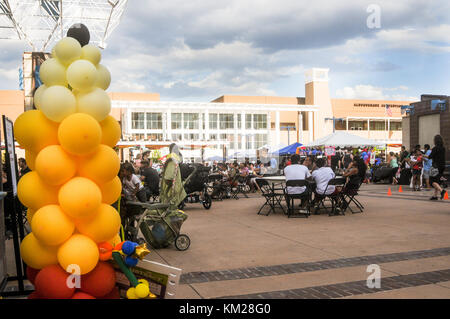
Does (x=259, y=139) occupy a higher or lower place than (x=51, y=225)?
higher

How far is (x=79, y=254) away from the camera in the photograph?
11.3 ft

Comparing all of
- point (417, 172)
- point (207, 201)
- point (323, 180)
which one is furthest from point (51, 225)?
point (417, 172)

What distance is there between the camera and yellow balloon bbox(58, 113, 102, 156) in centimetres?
341

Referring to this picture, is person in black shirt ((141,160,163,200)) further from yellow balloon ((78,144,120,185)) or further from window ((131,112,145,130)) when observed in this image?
window ((131,112,145,130))

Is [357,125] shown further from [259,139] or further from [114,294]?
[114,294]

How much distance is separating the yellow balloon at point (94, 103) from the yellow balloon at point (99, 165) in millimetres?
284

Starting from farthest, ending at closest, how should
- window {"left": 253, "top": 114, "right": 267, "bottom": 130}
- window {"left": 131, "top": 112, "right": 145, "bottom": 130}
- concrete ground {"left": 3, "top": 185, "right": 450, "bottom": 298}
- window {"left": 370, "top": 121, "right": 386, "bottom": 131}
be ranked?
1. window {"left": 370, "top": 121, "right": 386, "bottom": 131}
2. window {"left": 253, "top": 114, "right": 267, "bottom": 130}
3. window {"left": 131, "top": 112, "right": 145, "bottom": 130}
4. concrete ground {"left": 3, "top": 185, "right": 450, "bottom": 298}

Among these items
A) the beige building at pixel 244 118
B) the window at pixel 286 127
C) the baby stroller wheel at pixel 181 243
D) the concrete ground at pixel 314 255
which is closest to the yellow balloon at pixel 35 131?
the concrete ground at pixel 314 255

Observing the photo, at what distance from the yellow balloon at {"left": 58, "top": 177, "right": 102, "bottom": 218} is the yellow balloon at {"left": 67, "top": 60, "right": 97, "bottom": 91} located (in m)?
0.79

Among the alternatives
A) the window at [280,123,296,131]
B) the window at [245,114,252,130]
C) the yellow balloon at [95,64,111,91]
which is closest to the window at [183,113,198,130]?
the window at [245,114,252,130]

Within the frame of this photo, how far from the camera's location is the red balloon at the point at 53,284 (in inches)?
135

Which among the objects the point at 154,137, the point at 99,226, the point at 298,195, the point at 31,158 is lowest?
the point at 298,195

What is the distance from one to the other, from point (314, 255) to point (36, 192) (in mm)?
3963
